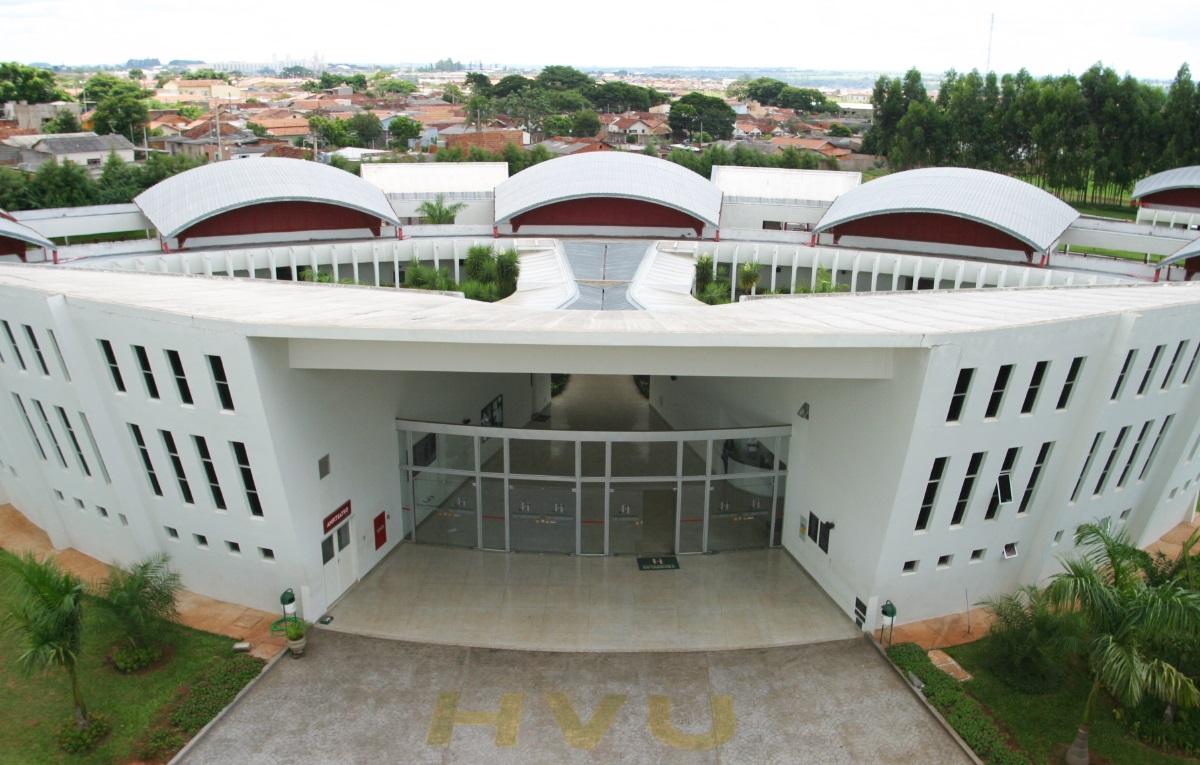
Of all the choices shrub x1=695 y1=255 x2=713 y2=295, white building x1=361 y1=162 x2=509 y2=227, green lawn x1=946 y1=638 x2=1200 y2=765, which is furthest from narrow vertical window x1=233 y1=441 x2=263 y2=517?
white building x1=361 y1=162 x2=509 y2=227

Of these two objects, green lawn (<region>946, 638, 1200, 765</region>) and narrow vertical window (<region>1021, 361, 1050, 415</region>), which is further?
narrow vertical window (<region>1021, 361, 1050, 415</region>)

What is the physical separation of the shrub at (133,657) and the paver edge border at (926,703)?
14762 millimetres

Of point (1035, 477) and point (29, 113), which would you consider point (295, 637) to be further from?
point (29, 113)

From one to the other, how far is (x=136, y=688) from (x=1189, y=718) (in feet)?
64.5

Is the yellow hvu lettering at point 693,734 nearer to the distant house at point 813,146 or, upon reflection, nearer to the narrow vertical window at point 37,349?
the narrow vertical window at point 37,349

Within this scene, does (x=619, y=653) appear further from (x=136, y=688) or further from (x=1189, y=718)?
(x=1189, y=718)

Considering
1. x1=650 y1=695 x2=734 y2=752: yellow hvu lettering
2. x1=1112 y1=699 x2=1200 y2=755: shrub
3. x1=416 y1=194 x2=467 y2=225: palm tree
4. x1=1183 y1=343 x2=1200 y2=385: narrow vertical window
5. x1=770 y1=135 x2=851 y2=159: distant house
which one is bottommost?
x1=770 y1=135 x2=851 y2=159: distant house

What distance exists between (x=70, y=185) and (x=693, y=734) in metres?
60.6

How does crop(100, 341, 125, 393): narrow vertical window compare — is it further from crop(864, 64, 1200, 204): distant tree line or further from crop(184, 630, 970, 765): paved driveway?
crop(864, 64, 1200, 204): distant tree line

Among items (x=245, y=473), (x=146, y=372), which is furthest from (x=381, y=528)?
(x=146, y=372)

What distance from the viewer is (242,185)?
40406 mm

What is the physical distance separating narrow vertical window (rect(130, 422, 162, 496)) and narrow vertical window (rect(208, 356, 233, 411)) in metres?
2.63

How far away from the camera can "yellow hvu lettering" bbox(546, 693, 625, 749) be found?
15031 millimetres

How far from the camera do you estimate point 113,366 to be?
1781 cm
